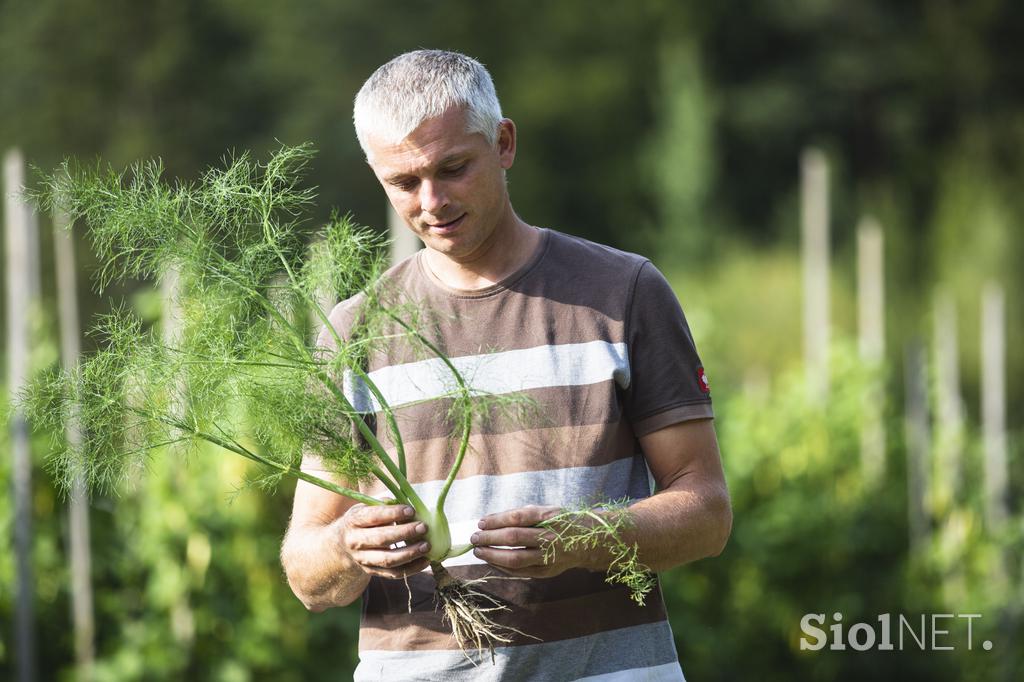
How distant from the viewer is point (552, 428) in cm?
232

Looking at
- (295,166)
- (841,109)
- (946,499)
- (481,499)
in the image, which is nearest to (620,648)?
(481,499)

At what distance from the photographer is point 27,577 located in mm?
4406

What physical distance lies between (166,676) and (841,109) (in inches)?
1118

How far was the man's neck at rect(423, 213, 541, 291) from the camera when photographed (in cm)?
241

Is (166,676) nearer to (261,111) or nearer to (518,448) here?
(518,448)

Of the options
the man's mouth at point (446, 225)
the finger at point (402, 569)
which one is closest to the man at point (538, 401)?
the man's mouth at point (446, 225)

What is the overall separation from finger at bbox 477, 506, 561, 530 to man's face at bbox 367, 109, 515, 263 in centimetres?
49

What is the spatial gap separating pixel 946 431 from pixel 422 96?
7.11m

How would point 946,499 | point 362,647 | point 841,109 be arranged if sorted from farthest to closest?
point 841,109
point 946,499
point 362,647

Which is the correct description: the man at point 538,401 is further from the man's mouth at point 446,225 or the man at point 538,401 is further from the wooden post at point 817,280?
the wooden post at point 817,280

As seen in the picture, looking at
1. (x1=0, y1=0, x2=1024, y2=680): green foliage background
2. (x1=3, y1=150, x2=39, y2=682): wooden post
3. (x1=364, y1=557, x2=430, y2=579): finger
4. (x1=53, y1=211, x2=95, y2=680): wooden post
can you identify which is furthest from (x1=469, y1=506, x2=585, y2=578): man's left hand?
(x1=53, y1=211, x2=95, y2=680): wooden post

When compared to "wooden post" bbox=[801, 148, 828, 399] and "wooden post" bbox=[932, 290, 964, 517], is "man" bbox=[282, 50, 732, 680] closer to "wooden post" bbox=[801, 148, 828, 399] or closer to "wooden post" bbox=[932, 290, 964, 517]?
"wooden post" bbox=[932, 290, 964, 517]

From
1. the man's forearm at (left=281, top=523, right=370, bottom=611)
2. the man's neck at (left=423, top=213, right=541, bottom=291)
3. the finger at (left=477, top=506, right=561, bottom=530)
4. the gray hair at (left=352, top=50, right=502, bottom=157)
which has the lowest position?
the man's forearm at (left=281, top=523, right=370, bottom=611)

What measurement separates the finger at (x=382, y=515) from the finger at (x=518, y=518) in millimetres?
120
